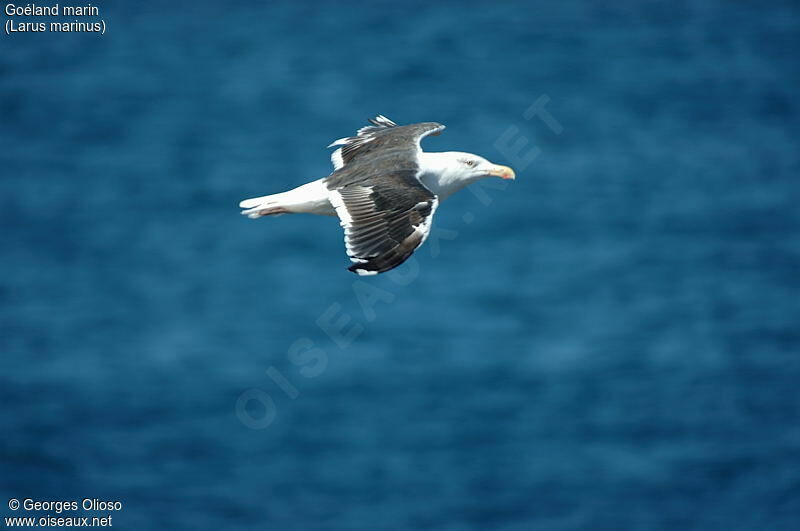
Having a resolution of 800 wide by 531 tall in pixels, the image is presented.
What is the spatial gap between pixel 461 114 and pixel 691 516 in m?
18.7

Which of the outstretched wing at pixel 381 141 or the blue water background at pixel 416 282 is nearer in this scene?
the outstretched wing at pixel 381 141

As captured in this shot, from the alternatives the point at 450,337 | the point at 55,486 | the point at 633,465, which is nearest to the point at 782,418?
the point at 633,465

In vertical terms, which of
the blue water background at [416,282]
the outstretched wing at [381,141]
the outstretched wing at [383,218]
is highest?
the blue water background at [416,282]

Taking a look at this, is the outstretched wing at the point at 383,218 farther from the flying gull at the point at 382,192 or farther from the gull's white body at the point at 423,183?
the gull's white body at the point at 423,183

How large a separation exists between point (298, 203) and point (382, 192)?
1172 millimetres

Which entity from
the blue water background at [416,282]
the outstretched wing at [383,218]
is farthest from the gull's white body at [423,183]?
the blue water background at [416,282]

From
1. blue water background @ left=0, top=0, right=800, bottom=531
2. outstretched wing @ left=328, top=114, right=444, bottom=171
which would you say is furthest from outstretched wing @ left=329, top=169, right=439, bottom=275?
blue water background @ left=0, top=0, right=800, bottom=531

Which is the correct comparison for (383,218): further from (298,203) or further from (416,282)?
(416,282)

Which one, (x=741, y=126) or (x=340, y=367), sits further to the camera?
(x=741, y=126)

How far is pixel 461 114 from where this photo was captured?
4797cm

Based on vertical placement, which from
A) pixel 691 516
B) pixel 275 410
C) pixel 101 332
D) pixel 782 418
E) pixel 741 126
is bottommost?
pixel 691 516

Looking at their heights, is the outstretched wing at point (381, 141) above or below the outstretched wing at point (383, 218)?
above

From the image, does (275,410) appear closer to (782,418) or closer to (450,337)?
(450,337)

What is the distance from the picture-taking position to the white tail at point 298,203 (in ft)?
49.1
